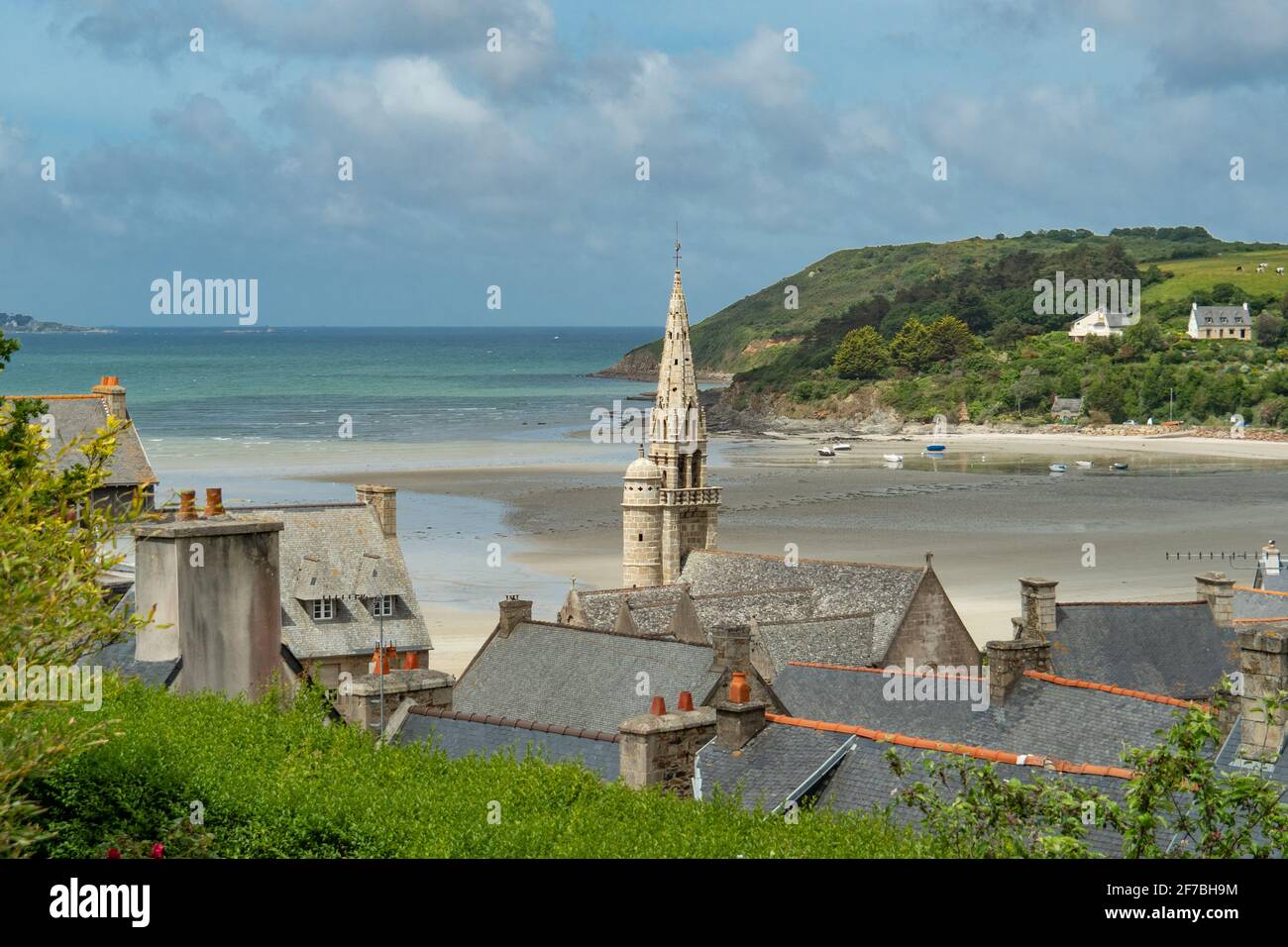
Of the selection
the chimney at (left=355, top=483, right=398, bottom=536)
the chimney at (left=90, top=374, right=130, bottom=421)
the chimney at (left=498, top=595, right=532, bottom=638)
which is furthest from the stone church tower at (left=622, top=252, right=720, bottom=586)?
the chimney at (left=90, top=374, right=130, bottom=421)

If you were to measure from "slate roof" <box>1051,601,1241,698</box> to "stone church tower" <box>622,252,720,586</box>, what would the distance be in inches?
718

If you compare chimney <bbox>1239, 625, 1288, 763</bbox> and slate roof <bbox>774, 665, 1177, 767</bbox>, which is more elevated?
chimney <bbox>1239, 625, 1288, 763</bbox>

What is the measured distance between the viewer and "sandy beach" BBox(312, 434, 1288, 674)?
77.7 meters

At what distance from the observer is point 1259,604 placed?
4559 cm

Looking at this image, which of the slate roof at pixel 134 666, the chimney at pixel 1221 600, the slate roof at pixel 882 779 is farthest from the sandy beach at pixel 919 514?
the slate roof at pixel 882 779

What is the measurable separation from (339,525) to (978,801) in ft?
106

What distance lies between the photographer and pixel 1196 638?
4391 centimetres

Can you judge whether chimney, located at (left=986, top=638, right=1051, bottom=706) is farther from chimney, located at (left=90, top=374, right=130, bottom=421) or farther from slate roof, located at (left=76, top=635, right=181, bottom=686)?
chimney, located at (left=90, top=374, right=130, bottom=421)

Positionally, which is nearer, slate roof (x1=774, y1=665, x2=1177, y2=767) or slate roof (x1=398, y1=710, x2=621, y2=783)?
slate roof (x1=398, y1=710, x2=621, y2=783)

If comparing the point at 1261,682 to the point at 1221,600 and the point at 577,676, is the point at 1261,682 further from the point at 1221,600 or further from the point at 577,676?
the point at 1221,600

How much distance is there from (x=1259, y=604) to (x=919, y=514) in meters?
64.9

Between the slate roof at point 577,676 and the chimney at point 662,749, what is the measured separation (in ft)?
33.7
